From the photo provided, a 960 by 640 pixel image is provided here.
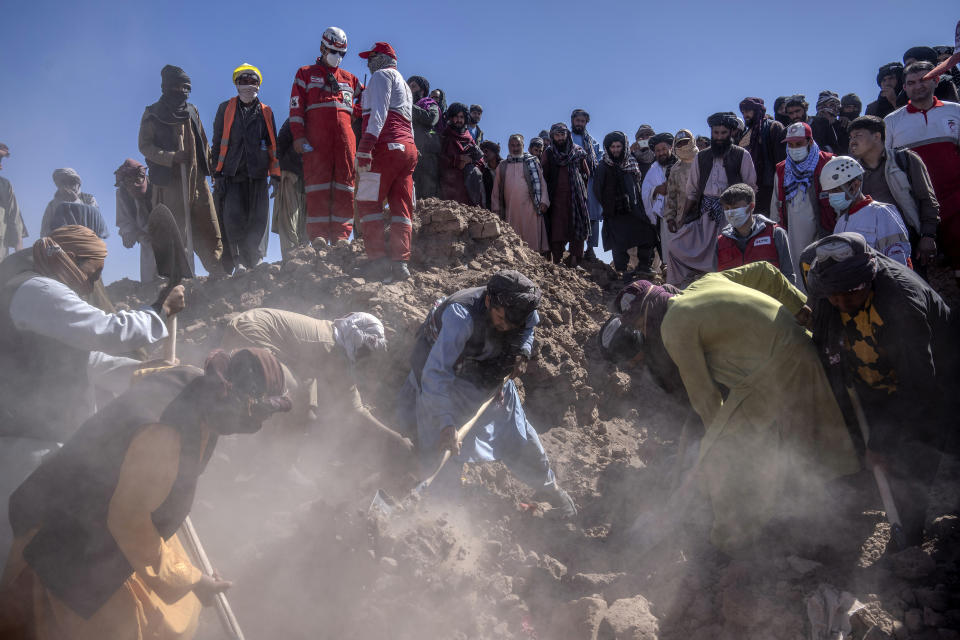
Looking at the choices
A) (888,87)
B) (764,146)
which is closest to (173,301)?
(764,146)

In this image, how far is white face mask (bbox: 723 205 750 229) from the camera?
4559 millimetres

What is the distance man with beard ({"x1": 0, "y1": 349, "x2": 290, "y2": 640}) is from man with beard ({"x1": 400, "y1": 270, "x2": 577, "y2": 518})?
133 cm

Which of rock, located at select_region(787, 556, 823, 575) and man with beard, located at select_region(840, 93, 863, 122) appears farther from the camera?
man with beard, located at select_region(840, 93, 863, 122)

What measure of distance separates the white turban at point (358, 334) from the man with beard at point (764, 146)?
469 centimetres

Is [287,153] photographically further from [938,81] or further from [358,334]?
[938,81]

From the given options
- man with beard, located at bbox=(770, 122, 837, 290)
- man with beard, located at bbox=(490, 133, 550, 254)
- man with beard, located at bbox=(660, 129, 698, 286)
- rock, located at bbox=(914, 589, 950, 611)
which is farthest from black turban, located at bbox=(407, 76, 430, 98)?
rock, located at bbox=(914, 589, 950, 611)

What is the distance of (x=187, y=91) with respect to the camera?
5652 millimetres

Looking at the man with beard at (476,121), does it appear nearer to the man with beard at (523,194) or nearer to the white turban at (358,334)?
the man with beard at (523,194)

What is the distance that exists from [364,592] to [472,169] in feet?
18.4

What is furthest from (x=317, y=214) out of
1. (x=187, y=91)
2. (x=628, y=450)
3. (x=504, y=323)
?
(x=628, y=450)

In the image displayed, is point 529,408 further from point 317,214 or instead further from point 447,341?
point 317,214

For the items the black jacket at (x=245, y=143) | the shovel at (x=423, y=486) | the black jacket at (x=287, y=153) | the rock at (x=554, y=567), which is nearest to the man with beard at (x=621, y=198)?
the black jacket at (x=287, y=153)

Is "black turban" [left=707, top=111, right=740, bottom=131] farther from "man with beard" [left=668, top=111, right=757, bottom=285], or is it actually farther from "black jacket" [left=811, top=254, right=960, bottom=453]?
"black jacket" [left=811, top=254, right=960, bottom=453]

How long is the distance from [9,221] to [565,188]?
6632mm
